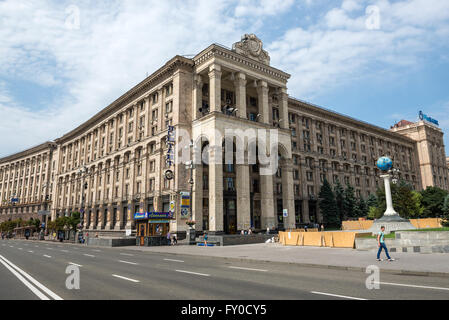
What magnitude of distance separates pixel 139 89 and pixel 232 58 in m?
18.3

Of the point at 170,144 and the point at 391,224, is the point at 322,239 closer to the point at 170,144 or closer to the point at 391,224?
the point at 391,224

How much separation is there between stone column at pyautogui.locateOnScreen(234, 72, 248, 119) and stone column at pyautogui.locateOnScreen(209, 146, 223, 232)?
24.0 ft

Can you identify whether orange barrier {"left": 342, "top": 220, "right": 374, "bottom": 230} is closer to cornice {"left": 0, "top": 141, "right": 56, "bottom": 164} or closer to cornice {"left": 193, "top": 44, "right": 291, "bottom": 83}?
cornice {"left": 193, "top": 44, "right": 291, "bottom": 83}

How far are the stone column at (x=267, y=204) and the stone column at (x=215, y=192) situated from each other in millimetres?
7439

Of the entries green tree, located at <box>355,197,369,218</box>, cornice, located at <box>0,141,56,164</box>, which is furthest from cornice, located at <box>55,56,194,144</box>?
green tree, located at <box>355,197,369,218</box>

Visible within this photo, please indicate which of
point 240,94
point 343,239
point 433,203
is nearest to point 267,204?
point 240,94

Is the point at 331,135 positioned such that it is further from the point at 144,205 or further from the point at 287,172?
the point at 144,205

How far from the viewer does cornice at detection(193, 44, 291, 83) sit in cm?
4150

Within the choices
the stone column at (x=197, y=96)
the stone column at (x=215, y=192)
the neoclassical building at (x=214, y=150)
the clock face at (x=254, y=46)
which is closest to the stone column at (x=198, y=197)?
the neoclassical building at (x=214, y=150)

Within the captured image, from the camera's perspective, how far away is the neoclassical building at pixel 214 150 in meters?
40.9

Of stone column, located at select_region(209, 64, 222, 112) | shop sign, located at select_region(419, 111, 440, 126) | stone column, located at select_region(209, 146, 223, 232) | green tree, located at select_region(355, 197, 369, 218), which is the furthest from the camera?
shop sign, located at select_region(419, 111, 440, 126)

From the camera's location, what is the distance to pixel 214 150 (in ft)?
127
